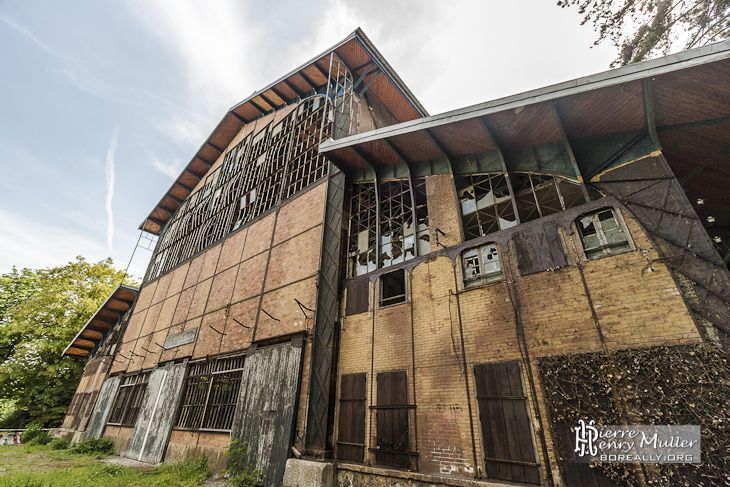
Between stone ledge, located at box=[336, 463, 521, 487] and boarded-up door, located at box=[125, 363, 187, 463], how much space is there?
349 inches

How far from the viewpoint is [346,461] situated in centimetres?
786

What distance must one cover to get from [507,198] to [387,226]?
3668mm

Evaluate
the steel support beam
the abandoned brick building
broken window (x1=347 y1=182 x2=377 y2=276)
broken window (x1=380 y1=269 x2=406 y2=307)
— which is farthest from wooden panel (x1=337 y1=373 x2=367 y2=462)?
the steel support beam

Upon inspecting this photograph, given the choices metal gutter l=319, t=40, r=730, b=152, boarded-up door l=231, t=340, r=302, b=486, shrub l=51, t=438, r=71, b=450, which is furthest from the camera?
shrub l=51, t=438, r=71, b=450

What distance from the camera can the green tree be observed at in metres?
22.3

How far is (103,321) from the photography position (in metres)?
23.1

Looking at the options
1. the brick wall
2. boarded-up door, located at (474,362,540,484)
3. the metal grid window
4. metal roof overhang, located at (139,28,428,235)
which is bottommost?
boarded-up door, located at (474,362,540,484)

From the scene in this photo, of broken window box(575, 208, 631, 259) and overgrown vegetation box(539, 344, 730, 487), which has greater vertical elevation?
broken window box(575, 208, 631, 259)

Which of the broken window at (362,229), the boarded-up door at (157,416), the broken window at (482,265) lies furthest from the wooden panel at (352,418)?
the boarded-up door at (157,416)

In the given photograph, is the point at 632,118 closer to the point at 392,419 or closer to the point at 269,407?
the point at 392,419

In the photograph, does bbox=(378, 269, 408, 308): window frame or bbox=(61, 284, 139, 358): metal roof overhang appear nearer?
bbox=(378, 269, 408, 308): window frame

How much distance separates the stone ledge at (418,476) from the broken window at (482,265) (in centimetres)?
382

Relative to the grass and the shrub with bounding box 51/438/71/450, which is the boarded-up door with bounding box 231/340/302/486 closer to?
the grass

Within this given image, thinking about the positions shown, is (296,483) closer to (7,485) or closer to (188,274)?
(7,485)
